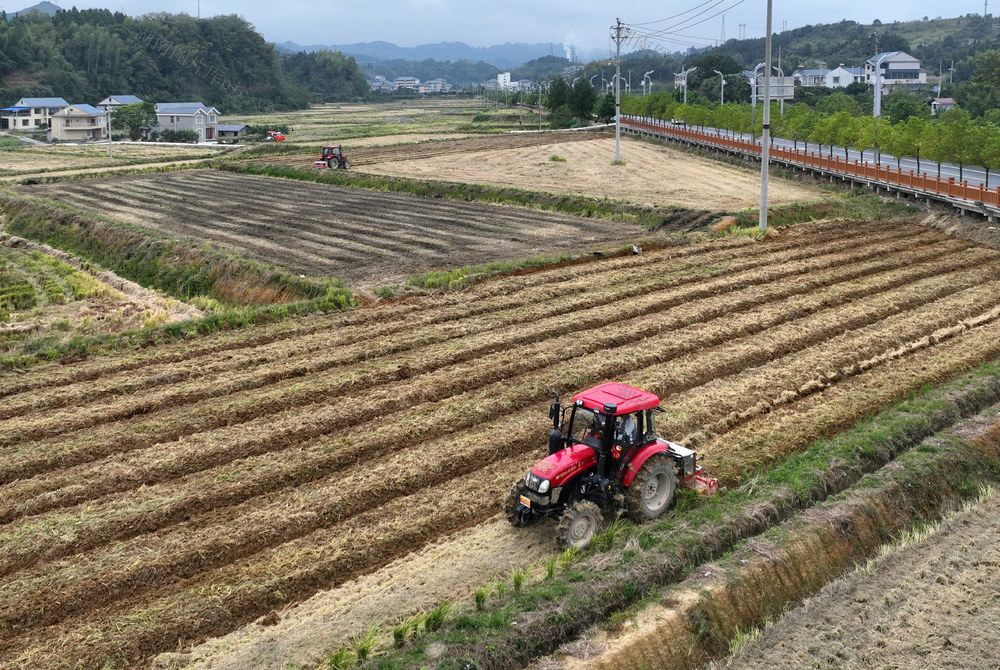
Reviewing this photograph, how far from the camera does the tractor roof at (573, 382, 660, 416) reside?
39.3ft

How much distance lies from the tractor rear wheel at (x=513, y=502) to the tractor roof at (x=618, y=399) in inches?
→ 56.6

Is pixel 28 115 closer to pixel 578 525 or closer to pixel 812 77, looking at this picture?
pixel 812 77

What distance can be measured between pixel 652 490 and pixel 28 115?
449 ft

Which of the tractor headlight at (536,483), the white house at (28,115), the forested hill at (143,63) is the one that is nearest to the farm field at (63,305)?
the tractor headlight at (536,483)

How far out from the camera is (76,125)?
362 ft

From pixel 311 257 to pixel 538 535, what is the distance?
72.1ft

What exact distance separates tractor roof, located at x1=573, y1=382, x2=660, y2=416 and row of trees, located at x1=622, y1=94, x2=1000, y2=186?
3339 centimetres

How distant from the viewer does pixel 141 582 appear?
1121 cm

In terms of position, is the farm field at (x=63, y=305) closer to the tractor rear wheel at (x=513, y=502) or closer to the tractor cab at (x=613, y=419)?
the tractor rear wheel at (x=513, y=502)

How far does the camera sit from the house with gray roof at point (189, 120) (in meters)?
116

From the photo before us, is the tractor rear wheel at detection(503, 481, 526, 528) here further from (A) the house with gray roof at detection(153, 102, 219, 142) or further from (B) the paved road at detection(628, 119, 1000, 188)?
(A) the house with gray roof at detection(153, 102, 219, 142)

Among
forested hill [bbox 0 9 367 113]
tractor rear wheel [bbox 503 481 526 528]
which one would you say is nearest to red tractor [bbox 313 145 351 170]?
tractor rear wheel [bbox 503 481 526 528]

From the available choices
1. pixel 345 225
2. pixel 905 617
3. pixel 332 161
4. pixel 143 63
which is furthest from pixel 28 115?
pixel 905 617

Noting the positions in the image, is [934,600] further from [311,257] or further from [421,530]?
[311,257]
